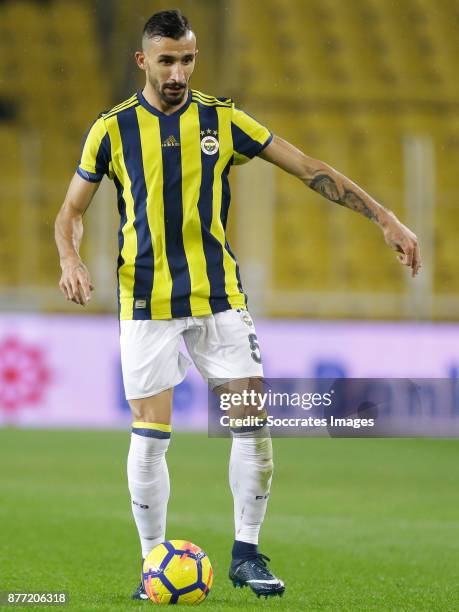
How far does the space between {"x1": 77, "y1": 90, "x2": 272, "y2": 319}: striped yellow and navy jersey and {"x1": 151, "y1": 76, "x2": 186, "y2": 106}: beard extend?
7cm

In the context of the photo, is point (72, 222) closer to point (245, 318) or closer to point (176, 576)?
point (245, 318)

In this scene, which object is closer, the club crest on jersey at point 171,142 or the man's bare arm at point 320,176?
the club crest on jersey at point 171,142

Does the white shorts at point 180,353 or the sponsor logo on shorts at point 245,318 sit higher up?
the sponsor logo on shorts at point 245,318

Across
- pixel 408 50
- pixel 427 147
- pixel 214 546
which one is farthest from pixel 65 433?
pixel 408 50

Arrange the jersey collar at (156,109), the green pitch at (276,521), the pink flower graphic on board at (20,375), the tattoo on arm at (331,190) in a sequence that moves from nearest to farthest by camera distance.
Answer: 1. the jersey collar at (156,109)
2. the tattoo on arm at (331,190)
3. the green pitch at (276,521)
4. the pink flower graphic on board at (20,375)

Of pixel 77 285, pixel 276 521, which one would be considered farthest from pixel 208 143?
pixel 276 521

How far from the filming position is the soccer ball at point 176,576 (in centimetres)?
397

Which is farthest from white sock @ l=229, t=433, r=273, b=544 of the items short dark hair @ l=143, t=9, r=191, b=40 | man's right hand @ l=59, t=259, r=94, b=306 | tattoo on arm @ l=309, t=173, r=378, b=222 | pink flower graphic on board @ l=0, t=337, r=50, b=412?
pink flower graphic on board @ l=0, t=337, r=50, b=412

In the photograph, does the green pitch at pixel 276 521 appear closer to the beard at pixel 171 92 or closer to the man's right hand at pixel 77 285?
the man's right hand at pixel 77 285

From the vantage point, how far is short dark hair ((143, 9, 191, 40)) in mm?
4035

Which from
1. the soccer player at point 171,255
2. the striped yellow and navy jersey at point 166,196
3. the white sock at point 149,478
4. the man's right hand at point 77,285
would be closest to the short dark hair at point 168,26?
the soccer player at point 171,255

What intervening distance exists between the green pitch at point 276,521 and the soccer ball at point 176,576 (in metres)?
0.05

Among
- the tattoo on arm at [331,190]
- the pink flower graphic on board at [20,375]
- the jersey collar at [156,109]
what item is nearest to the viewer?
the jersey collar at [156,109]

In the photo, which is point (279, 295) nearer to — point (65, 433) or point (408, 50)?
point (65, 433)
